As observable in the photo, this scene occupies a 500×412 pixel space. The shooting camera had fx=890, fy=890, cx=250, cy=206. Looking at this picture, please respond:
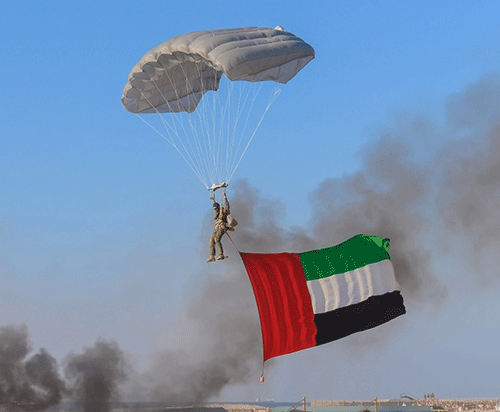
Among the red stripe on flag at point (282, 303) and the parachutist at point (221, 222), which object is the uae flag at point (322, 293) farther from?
the parachutist at point (221, 222)

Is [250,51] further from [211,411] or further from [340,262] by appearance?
[211,411]

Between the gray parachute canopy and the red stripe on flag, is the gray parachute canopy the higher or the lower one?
the higher one

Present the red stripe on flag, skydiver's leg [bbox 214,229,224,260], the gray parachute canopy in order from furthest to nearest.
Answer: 1. skydiver's leg [bbox 214,229,224,260]
2. the gray parachute canopy
3. the red stripe on flag

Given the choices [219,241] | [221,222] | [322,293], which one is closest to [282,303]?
[322,293]

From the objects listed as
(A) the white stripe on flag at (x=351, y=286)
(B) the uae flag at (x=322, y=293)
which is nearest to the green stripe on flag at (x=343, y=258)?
(B) the uae flag at (x=322, y=293)

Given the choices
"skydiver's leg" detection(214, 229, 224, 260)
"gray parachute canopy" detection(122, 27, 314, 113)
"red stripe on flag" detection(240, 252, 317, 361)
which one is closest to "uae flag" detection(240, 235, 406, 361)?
"red stripe on flag" detection(240, 252, 317, 361)

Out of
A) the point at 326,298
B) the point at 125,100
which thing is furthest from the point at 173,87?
the point at 326,298

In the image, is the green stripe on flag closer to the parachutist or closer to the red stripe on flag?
the red stripe on flag
